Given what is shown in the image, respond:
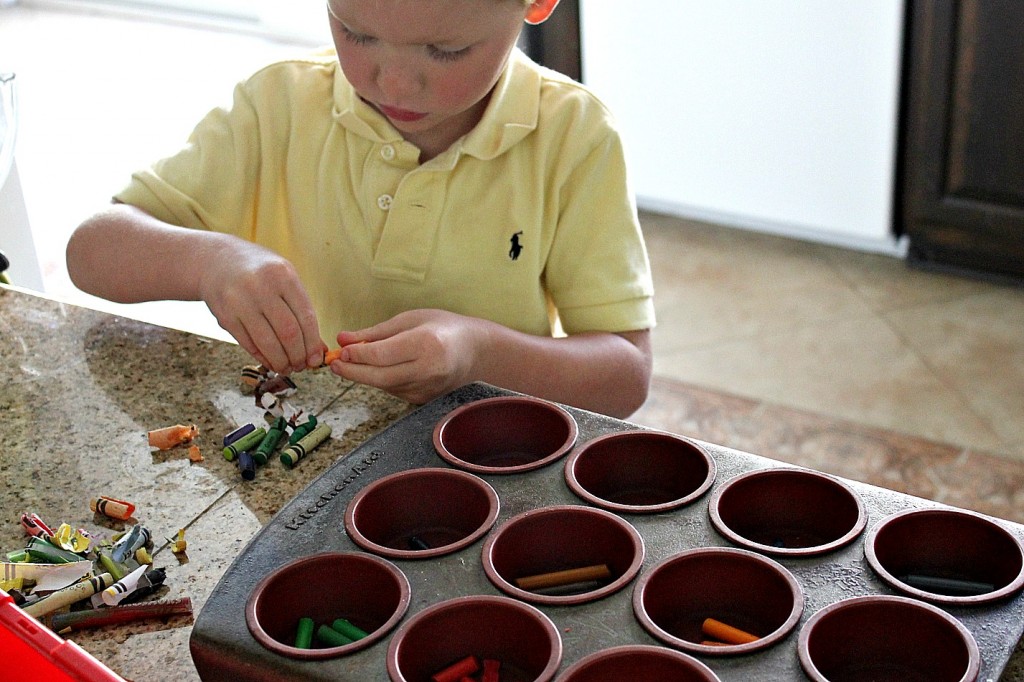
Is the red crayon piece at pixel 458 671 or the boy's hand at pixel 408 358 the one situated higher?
the boy's hand at pixel 408 358

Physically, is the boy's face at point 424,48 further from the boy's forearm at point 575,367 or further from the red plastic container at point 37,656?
the red plastic container at point 37,656

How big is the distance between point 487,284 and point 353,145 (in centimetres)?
16

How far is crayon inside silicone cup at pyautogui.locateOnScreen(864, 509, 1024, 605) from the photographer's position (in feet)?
1.82

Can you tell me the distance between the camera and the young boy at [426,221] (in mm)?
864

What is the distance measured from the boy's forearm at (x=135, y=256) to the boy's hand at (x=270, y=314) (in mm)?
65

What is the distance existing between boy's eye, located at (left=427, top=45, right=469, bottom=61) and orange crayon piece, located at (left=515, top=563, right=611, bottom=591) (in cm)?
35

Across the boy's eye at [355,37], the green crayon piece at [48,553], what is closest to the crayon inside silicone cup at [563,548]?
the green crayon piece at [48,553]

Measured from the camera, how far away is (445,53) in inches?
29.4

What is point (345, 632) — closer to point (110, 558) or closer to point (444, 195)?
point (110, 558)

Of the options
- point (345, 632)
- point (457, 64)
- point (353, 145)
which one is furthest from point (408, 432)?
point (353, 145)

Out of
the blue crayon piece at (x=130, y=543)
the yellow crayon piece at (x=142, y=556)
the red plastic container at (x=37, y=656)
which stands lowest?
the yellow crayon piece at (x=142, y=556)

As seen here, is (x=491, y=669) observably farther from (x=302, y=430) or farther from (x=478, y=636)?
(x=302, y=430)

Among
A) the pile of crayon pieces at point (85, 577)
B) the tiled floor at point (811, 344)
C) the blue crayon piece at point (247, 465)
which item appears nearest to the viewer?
the pile of crayon pieces at point (85, 577)

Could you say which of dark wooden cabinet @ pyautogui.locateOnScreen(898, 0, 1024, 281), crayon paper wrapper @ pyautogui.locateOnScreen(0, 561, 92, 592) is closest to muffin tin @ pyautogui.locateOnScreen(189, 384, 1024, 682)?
crayon paper wrapper @ pyautogui.locateOnScreen(0, 561, 92, 592)
